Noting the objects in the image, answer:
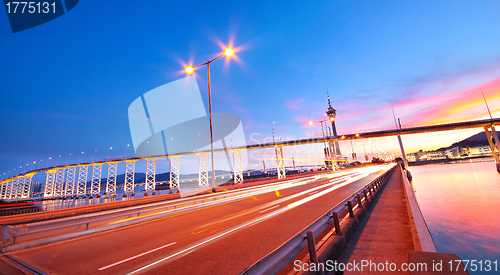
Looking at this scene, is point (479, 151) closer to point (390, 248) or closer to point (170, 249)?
point (390, 248)

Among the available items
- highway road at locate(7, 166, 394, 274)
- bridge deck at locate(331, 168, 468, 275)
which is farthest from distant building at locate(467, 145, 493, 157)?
highway road at locate(7, 166, 394, 274)

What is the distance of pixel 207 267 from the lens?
4773 millimetres

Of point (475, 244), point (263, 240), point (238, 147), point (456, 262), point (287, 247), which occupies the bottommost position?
point (475, 244)

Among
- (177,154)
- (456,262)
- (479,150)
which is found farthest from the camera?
(479,150)

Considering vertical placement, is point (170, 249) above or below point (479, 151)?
below

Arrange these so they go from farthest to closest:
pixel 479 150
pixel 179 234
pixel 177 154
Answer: pixel 479 150 → pixel 177 154 → pixel 179 234

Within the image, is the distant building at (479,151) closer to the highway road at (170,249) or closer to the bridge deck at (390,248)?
the bridge deck at (390,248)

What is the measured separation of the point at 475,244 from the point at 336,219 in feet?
30.0

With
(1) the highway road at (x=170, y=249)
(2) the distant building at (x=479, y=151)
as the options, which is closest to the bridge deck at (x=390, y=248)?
(1) the highway road at (x=170, y=249)

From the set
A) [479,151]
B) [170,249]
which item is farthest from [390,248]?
[479,151]

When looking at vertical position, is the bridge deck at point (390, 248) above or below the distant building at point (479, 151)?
below

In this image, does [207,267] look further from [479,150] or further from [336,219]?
[479,150]

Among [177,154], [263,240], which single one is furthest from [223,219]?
[177,154]

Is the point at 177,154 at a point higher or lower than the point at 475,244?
higher
